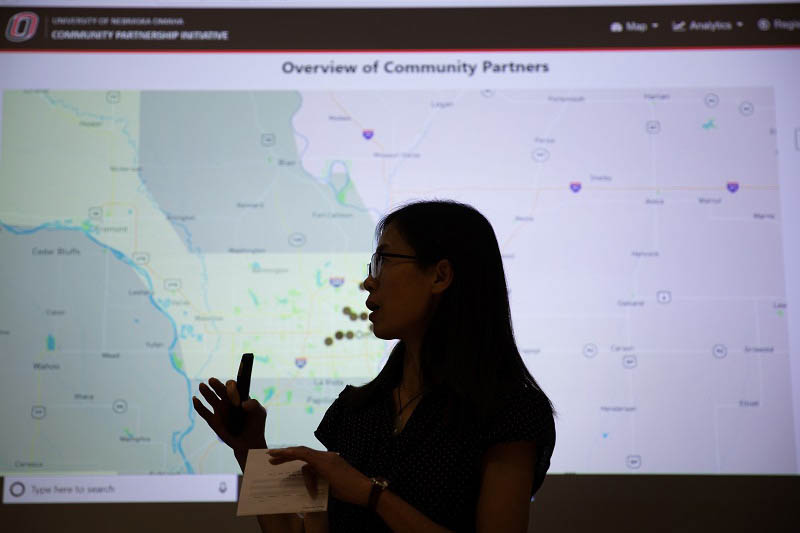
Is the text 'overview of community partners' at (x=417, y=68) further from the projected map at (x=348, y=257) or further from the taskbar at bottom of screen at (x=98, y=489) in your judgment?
the taskbar at bottom of screen at (x=98, y=489)

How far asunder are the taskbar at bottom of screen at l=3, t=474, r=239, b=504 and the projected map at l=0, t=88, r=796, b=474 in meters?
0.05

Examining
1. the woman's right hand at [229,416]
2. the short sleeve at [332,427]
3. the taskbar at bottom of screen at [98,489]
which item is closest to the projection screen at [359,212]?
the taskbar at bottom of screen at [98,489]

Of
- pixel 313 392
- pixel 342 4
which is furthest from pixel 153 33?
pixel 313 392

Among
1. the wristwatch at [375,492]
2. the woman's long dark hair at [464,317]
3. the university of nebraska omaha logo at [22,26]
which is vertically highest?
the university of nebraska omaha logo at [22,26]

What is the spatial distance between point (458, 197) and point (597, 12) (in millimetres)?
979

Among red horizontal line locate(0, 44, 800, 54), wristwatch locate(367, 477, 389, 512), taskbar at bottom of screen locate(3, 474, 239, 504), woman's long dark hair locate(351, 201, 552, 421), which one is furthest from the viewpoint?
red horizontal line locate(0, 44, 800, 54)

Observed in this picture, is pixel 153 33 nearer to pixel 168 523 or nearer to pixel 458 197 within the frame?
pixel 458 197

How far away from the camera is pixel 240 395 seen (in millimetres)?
1286

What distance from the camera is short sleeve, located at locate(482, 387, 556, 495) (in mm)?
1156

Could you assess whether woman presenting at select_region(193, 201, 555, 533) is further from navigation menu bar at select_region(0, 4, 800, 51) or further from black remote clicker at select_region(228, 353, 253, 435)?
navigation menu bar at select_region(0, 4, 800, 51)

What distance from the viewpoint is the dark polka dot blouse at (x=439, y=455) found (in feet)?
3.85

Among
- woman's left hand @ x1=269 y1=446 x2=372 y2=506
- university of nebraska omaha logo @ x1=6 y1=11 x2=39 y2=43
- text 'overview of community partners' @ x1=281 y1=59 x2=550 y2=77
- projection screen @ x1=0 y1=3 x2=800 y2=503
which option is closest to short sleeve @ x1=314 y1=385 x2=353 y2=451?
woman's left hand @ x1=269 y1=446 x2=372 y2=506

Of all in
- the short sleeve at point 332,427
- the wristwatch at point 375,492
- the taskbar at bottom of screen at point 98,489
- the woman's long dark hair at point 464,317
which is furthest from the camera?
the taskbar at bottom of screen at point 98,489

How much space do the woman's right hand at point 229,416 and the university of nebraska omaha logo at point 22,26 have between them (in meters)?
2.14
